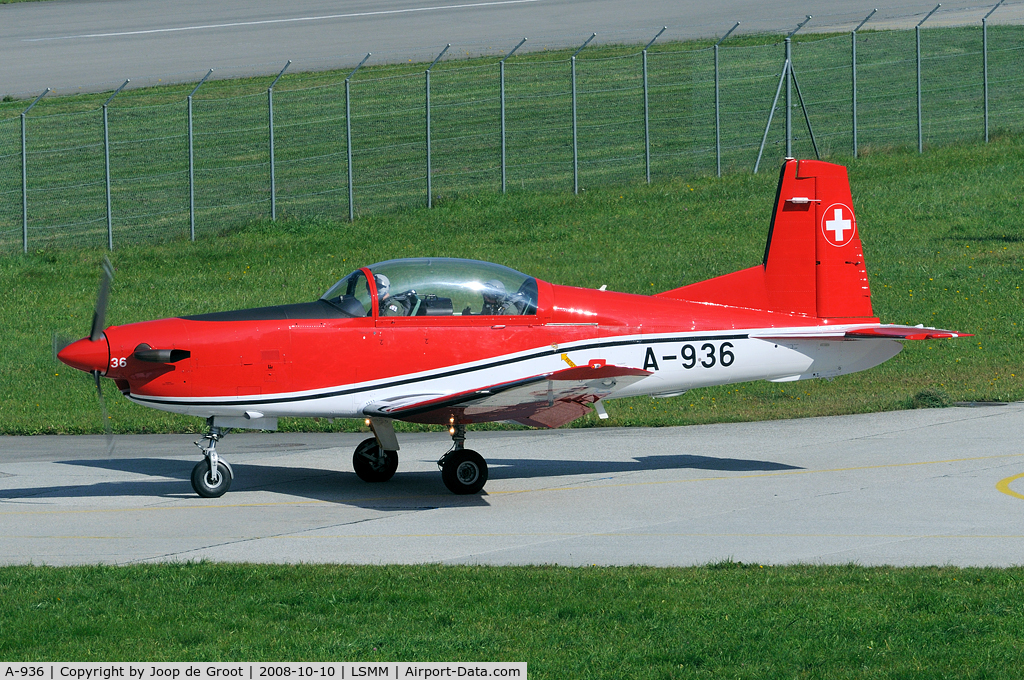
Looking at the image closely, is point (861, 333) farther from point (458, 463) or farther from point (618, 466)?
point (458, 463)

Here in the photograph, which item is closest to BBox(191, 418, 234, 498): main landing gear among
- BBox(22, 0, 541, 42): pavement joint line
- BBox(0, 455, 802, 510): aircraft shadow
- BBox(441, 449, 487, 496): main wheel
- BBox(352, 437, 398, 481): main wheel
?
BBox(0, 455, 802, 510): aircraft shadow

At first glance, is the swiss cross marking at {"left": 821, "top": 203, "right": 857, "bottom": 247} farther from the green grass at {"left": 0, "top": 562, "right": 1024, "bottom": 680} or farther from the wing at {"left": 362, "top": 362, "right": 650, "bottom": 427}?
the green grass at {"left": 0, "top": 562, "right": 1024, "bottom": 680}

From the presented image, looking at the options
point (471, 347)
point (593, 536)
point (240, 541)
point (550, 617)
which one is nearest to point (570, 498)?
point (593, 536)

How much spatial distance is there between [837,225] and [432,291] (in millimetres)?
4785

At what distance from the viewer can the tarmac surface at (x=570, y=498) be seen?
10945mm

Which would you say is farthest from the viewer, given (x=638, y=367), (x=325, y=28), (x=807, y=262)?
(x=325, y=28)

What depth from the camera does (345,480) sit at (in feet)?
46.4

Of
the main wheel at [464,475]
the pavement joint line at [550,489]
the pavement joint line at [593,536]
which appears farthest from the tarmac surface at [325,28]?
the pavement joint line at [593,536]

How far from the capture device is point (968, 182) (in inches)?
1149

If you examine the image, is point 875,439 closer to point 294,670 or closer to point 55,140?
point 294,670

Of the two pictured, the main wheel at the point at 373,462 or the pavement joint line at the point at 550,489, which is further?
the main wheel at the point at 373,462

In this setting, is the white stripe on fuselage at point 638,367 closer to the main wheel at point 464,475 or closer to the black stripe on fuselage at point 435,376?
the black stripe on fuselage at point 435,376

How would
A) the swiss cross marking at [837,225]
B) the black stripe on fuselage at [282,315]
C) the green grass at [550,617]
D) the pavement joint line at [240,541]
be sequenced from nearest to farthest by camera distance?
the green grass at [550,617], the pavement joint line at [240,541], the black stripe on fuselage at [282,315], the swiss cross marking at [837,225]

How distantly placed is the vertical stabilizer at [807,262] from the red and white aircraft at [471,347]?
2 cm
